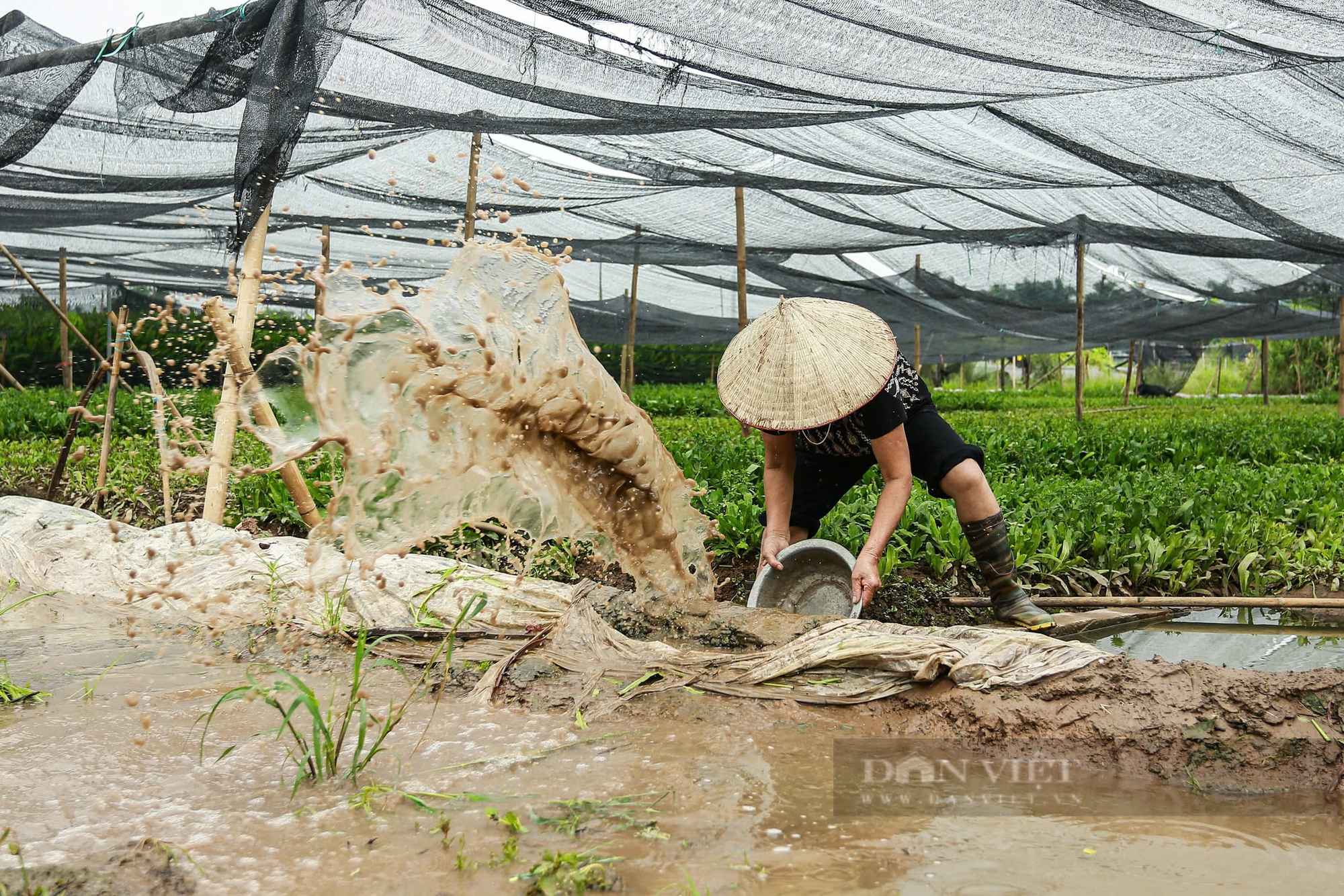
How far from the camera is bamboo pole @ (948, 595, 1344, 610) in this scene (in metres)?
3.46

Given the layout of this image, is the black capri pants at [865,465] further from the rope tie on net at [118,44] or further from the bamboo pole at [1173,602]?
the rope tie on net at [118,44]

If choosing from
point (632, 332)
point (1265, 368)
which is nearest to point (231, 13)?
point (632, 332)

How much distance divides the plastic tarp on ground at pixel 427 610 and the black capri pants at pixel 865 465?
579 mm

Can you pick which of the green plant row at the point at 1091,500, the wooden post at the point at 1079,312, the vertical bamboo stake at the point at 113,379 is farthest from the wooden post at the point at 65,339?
the wooden post at the point at 1079,312

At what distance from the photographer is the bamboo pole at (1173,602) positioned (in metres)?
3.46

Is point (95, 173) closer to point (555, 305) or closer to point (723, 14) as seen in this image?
point (723, 14)

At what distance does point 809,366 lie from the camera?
9.60ft

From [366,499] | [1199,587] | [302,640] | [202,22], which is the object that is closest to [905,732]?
[366,499]

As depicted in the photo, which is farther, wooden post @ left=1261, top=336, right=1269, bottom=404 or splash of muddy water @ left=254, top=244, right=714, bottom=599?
wooden post @ left=1261, top=336, right=1269, bottom=404

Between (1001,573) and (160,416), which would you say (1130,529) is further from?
(160,416)

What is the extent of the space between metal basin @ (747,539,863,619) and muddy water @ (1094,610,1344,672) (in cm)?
100

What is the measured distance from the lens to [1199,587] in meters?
4.22
